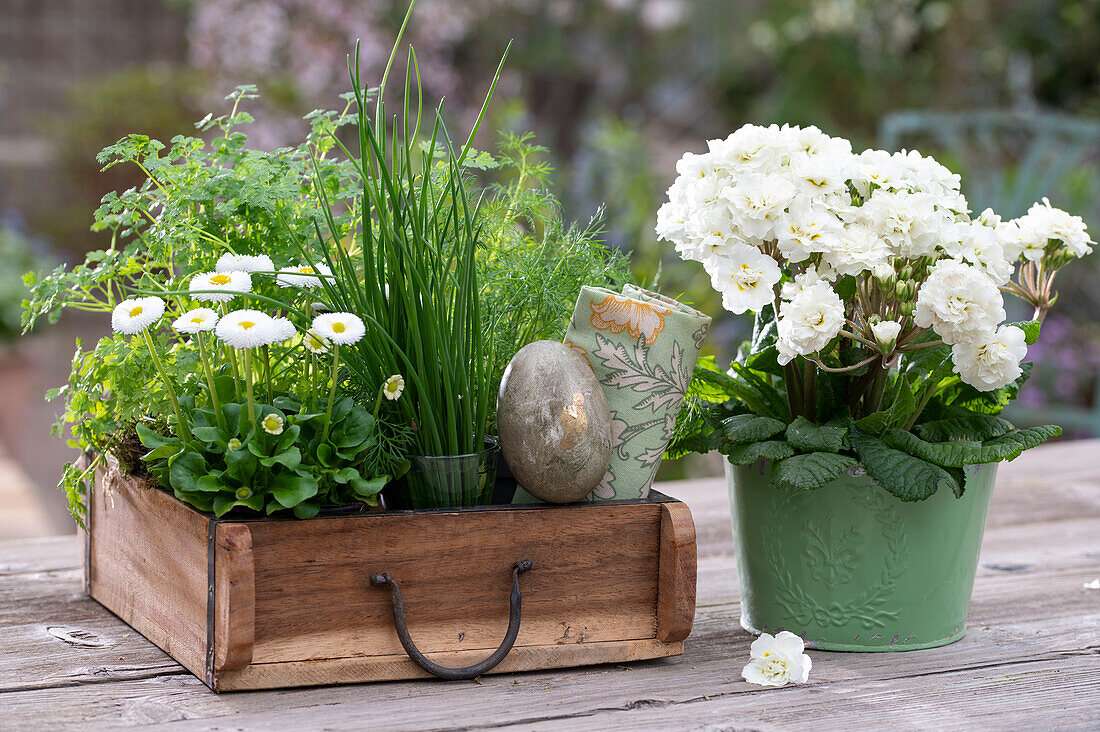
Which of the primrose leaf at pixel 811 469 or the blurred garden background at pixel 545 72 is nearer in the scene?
the primrose leaf at pixel 811 469

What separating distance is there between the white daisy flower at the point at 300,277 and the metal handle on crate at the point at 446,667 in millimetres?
242

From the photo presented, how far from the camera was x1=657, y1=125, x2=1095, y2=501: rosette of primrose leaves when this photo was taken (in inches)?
33.9

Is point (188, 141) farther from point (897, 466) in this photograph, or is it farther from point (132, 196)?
point (897, 466)

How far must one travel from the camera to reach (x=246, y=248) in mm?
943

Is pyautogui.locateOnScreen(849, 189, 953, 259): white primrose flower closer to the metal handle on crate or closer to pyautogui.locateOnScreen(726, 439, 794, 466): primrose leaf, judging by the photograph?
pyautogui.locateOnScreen(726, 439, 794, 466): primrose leaf

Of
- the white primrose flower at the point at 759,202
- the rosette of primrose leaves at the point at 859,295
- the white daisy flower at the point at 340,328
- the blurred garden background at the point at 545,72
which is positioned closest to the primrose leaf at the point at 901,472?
the rosette of primrose leaves at the point at 859,295

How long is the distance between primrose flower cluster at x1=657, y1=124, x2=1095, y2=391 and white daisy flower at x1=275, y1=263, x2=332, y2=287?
0.31 m

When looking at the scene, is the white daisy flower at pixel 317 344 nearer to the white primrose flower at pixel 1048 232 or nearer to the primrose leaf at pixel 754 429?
the primrose leaf at pixel 754 429

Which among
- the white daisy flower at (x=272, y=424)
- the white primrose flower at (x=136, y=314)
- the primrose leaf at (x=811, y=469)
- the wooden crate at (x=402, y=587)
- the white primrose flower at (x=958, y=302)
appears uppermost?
the white primrose flower at (x=958, y=302)

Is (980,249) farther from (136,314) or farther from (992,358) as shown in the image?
(136,314)

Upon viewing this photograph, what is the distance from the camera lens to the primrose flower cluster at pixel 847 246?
85 centimetres

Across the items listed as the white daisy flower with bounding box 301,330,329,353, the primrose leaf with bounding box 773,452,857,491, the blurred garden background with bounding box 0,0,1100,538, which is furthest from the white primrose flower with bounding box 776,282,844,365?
the blurred garden background with bounding box 0,0,1100,538

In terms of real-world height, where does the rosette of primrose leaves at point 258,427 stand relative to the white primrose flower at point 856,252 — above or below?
below

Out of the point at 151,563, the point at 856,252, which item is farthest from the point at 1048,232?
the point at 151,563
